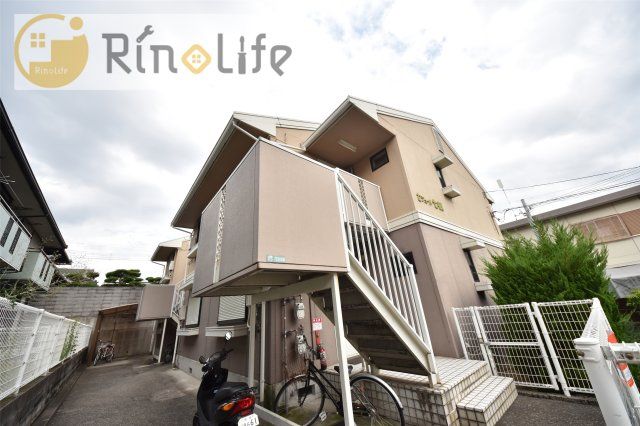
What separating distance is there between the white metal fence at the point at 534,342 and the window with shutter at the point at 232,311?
517 cm

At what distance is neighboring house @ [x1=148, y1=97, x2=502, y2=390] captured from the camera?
300cm

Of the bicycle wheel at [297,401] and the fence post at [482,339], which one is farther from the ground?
the fence post at [482,339]

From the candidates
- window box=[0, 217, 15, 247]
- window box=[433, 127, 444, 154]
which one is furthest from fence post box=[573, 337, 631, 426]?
window box=[0, 217, 15, 247]

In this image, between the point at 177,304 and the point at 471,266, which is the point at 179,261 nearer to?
the point at 177,304

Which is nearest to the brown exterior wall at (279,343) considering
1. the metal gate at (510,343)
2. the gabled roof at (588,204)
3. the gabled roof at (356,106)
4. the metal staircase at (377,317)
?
the metal staircase at (377,317)

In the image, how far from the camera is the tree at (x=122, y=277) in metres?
20.0

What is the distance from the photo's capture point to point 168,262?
55.0 feet

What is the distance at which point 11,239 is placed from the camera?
516cm

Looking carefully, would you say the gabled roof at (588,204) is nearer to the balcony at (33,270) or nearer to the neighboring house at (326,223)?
the neighboring house at (326,223)

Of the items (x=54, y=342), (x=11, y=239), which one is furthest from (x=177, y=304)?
(x=11, y=239)

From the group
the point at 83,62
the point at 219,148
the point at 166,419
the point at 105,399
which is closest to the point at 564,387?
the point at 166,419

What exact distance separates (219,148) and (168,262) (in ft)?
44.6

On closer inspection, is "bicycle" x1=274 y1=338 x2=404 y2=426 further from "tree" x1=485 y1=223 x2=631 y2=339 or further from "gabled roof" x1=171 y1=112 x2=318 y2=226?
"gabled roof" x1=171 y1=112 x2=318 y2=226

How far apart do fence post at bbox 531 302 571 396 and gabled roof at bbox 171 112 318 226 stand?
693 centimetres
